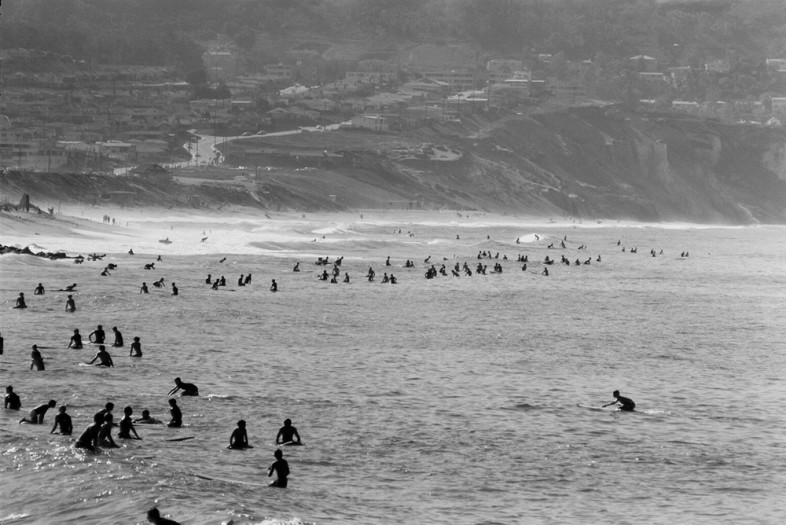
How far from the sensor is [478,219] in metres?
148

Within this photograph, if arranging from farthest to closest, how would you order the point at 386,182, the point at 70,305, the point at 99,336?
the point at 386,182, the point at 70,305, the point at 99,336

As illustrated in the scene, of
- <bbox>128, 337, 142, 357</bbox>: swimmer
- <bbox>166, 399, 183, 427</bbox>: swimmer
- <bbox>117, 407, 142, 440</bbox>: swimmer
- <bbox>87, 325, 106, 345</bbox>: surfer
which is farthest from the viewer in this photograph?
<bbox>87, 325, 106, 345</bbox>: surfer

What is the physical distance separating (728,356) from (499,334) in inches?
296

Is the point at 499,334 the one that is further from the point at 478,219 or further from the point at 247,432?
the point at 478,219

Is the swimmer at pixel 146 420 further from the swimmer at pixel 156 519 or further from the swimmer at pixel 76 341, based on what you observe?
the swimmer at pixel 76 341

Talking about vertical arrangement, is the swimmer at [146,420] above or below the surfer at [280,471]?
above

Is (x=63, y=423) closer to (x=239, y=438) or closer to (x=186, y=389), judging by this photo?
(x=239, y=438)

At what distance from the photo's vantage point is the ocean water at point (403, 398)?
2152 cm

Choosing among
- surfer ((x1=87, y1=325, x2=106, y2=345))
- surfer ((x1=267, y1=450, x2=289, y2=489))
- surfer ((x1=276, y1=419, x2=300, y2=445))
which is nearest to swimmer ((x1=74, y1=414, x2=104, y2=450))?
surfer ((x1=267, y1=450, x2=289, y2=489))

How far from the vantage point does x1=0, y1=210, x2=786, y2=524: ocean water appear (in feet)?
70.6

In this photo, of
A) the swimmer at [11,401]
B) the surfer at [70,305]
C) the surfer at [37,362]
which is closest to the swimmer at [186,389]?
the swimmer at [11,401]

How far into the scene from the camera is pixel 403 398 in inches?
1214

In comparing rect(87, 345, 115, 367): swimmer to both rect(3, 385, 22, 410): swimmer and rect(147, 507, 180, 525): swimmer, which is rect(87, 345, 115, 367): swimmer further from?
rect(147, 507, 180, 525): swimmer

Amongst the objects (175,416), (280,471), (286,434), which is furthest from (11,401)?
(280,471)
